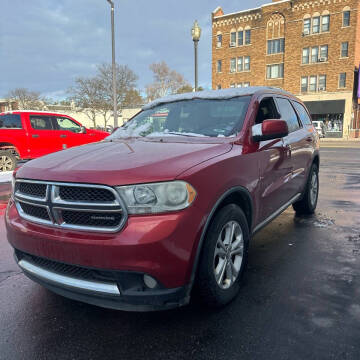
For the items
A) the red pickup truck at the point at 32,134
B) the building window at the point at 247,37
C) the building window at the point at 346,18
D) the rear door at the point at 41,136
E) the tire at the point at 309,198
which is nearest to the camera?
the tire at the point at 309,198

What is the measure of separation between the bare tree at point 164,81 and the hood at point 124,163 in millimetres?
50839

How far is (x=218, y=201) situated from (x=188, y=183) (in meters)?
0.34

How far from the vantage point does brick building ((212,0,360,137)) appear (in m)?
32.5

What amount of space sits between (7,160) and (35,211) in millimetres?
8772

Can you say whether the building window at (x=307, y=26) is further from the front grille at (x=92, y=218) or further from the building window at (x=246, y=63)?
the front grille at (x=92, y=218)

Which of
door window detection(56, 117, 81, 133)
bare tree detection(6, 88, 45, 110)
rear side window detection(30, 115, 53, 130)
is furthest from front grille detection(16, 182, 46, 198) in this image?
bare tree detection(6, 88, 45, 110)

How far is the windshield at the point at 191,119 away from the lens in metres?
3.22

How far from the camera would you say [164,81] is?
52375 millimetres

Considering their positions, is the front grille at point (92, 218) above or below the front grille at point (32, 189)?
below

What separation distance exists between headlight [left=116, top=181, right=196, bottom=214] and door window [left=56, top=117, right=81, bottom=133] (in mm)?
9820

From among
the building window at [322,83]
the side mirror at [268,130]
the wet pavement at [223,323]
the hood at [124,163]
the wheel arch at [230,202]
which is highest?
the building window at [322,83]

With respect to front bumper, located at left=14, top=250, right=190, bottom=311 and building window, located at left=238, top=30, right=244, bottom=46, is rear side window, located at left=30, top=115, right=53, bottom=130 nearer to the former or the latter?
front bumper, located at left=14, top=250, right=190, bottom=311

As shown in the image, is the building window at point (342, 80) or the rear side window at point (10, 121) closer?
the rear side window at point (10, 121)

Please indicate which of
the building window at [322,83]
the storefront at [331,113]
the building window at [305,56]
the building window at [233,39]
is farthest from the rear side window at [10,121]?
the building window at [233,39]
